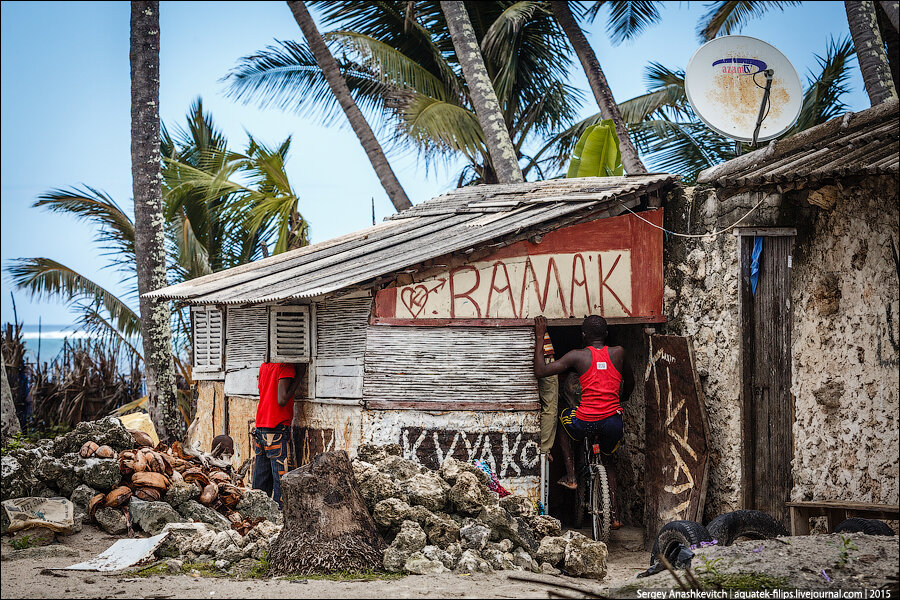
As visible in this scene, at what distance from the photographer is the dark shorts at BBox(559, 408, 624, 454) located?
23.1 ft

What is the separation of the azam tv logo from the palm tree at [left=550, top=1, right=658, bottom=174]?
546cm

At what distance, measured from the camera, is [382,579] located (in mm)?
5172

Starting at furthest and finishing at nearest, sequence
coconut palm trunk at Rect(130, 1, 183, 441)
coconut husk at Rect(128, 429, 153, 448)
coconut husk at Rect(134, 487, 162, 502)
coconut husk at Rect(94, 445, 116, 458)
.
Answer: coconut palm trunk at Rect(130, 1, 183, 441) < coconut husk at Rect(128, 429, 153, 448) < coconut husk at Rect(94, 445, 116, 458) < coconut husk at Rect(134, 487, 162, 502)

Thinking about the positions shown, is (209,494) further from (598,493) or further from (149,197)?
(149,197)

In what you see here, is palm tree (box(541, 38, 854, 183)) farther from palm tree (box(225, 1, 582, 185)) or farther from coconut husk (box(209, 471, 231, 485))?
coconut husk (box(209, 471, 231, 485))

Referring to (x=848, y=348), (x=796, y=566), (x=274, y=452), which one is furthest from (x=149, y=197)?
(x=796, y=566)

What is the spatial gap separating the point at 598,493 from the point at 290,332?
3157 millimetres

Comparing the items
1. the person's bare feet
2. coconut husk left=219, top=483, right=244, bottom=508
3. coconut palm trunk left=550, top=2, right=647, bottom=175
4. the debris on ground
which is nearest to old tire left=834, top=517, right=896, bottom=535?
the debris on ground

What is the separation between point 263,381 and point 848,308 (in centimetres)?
503

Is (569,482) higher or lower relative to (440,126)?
lower

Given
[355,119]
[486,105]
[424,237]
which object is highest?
[355,119]

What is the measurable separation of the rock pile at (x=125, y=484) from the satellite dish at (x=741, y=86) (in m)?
5.23

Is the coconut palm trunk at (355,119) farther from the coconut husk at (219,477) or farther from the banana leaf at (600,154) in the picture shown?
the coconut husk at (219,477)

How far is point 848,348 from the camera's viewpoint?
6.33 metres
